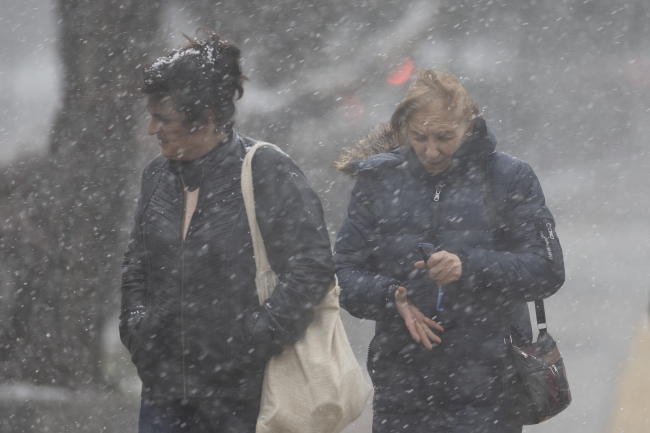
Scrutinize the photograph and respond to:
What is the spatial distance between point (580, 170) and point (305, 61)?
251 inches

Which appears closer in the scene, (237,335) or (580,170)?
(237,335)

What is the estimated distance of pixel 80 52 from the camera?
6.53m

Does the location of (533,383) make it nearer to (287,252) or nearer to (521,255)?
(521,255)

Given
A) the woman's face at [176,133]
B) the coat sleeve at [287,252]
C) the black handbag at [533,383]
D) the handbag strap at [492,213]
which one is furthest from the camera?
the handbag strap at [492,213]

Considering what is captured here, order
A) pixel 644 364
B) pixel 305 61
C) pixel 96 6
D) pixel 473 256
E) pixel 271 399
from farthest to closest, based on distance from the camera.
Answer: pixel 305 61 → pixel 644 364 → pixel 96 6 → pixel 473 256 → pixel 271 399

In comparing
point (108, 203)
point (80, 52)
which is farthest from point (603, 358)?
point (80, 52)

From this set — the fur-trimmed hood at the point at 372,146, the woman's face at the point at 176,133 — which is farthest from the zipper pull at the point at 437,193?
the woman's face at the point at 176,133

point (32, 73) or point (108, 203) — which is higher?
point (32, 73)

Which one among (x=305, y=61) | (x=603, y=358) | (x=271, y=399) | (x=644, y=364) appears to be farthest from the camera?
(x=305, y=61)

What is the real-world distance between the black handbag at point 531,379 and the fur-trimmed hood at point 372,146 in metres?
0.52

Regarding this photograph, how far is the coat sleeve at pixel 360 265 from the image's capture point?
11.9 feet

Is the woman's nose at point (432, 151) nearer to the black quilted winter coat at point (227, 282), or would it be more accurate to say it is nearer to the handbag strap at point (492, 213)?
the handbag strap at point (492, 213)

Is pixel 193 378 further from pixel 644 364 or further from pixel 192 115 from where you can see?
pixel 644 364

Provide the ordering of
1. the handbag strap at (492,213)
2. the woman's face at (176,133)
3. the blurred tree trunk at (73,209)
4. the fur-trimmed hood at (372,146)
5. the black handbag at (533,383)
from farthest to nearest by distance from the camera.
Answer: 1. the blurred tree trunk at (73,209)
2. the fur-trimmed hood at (372,146)
3. the handbag strap at (492,213)
4. the black handbag at (533,383)
5. the woman's face at (176,133)
